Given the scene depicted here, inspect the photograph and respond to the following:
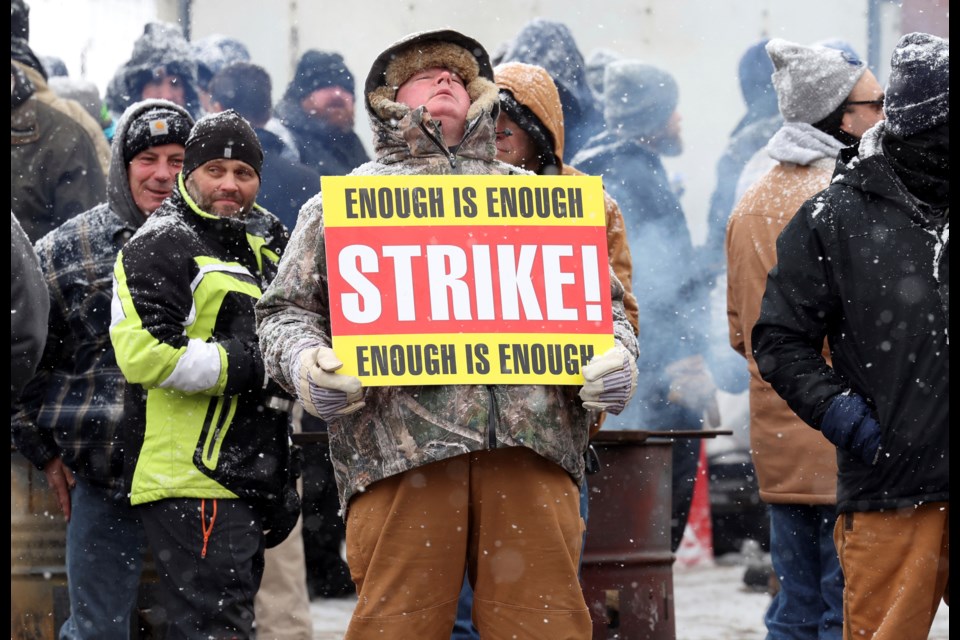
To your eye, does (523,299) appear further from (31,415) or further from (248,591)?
(31,415)

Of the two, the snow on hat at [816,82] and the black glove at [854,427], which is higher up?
the snow on hat at [816,82]

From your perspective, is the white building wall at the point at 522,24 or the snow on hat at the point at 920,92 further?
the white building wall at the point at 522,24

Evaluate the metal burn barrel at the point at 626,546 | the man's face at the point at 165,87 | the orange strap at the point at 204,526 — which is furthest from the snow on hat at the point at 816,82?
the man's face at the point at 165,87

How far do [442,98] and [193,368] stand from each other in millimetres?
1161

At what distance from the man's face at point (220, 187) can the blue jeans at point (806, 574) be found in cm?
199

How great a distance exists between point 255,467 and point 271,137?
10.4 feet

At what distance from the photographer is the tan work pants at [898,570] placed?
3887mm

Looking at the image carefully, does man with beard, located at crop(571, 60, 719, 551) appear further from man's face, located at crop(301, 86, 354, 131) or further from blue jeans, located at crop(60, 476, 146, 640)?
blue jeans, located at crop(60, 476, 146, 640)

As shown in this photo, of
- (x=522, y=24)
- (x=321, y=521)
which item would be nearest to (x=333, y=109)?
(x=522, y=24)

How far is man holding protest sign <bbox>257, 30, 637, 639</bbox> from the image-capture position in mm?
3705

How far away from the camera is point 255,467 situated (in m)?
4.69

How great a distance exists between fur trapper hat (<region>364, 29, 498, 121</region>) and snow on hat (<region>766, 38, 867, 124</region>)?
71.1 inches

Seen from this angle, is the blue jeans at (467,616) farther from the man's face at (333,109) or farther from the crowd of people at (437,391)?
the man's face at (333,109)

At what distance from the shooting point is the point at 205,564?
15.2ft
